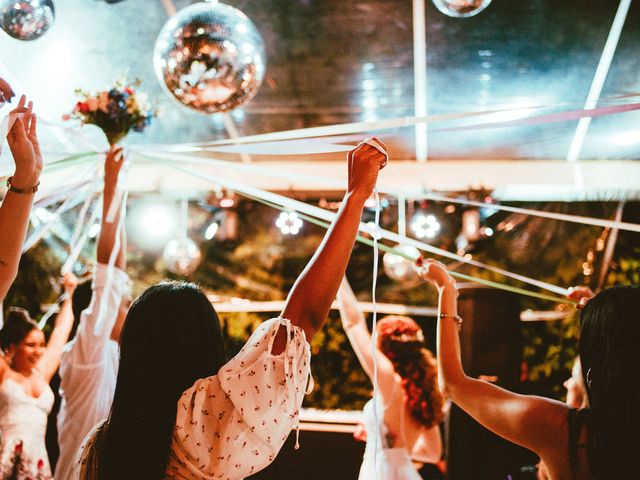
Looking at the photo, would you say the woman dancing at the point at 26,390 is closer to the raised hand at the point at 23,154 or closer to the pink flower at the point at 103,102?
the pink flower at the point at 103,102

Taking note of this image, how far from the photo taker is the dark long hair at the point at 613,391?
1.34 m

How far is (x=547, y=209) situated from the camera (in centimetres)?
532

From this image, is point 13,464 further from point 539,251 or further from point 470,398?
point 539,251

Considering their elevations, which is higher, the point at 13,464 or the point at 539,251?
the point at 539,251

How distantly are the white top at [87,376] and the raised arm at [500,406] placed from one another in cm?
125

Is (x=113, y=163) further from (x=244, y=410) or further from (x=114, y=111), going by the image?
(x=244, y=410)

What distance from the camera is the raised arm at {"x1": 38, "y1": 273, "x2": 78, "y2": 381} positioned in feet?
10.0

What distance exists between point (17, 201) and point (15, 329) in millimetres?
2380

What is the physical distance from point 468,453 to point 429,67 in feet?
8.85

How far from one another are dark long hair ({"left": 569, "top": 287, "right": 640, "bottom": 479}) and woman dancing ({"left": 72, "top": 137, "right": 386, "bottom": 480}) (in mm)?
778

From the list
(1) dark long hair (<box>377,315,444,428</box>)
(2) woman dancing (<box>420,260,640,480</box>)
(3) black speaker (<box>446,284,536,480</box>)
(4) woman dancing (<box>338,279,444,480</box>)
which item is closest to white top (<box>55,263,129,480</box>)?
(4) woman dancing (<box>338,279,444,480</box>)

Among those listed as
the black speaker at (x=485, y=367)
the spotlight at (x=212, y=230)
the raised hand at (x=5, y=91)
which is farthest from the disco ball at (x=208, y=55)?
the spotlight at (x=212, y=230)

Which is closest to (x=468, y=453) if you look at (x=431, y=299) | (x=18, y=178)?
(x=431, y=299)

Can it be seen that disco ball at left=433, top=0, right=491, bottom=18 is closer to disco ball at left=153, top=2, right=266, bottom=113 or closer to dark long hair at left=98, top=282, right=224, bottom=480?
disco ball at left=153, top=2, right=266, bottom=113
